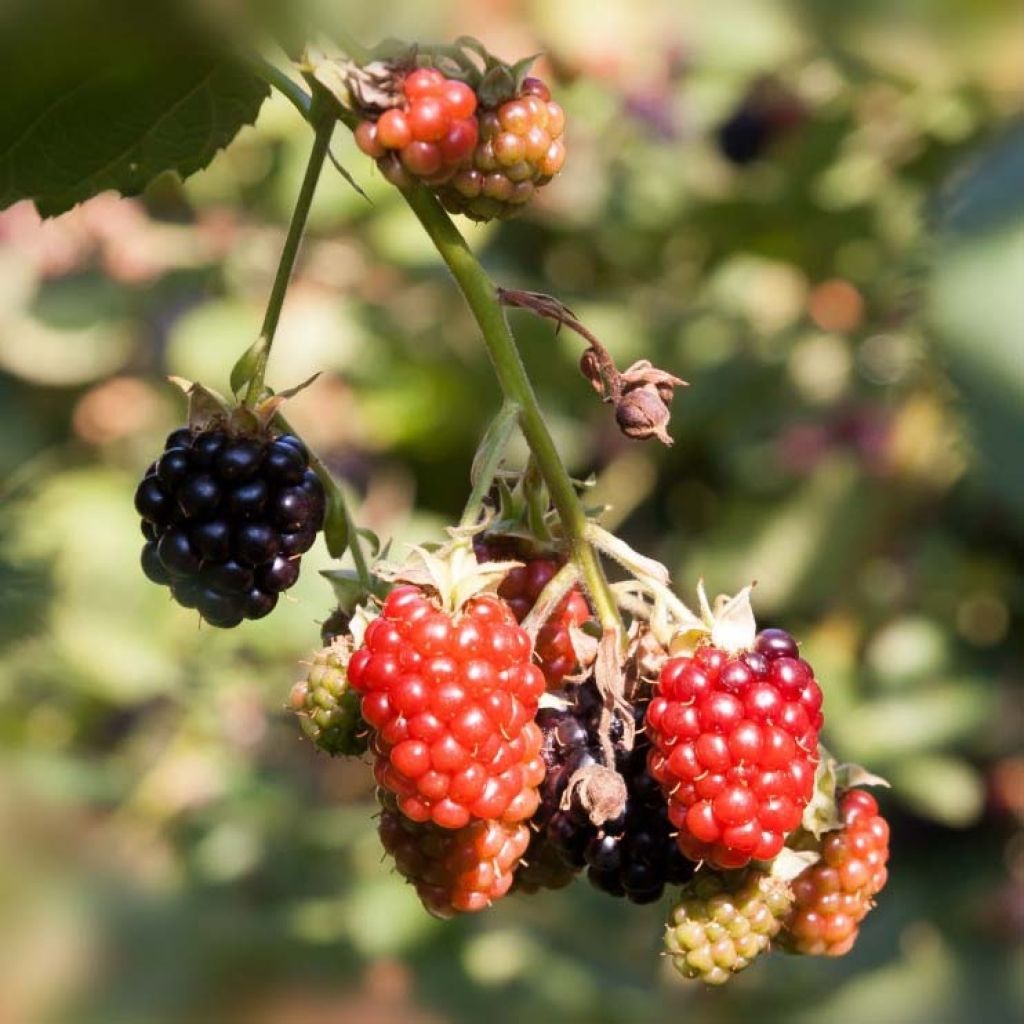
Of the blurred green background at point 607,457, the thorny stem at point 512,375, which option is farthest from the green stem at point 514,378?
the blurred green background at point 607,457

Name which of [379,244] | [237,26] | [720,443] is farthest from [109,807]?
[237,26]

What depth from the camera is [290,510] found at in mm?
1021

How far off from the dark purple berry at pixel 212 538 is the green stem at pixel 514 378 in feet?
0.67

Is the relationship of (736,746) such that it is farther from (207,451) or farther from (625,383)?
(207,451)

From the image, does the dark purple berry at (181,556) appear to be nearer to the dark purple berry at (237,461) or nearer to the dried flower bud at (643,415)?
the dark purple berry at (237,461)

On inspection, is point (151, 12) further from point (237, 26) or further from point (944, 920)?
point (944, 920)

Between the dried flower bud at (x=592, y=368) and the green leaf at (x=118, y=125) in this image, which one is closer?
the green leaf at (x=118, y=125)

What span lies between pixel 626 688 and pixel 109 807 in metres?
1.55

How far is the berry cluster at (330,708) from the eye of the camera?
40.9 inches

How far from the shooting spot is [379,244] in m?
3.04

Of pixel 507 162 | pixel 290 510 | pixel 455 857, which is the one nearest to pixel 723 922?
pixel 455 857

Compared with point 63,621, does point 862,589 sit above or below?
above

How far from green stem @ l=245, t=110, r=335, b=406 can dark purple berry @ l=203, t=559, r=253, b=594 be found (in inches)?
4.6

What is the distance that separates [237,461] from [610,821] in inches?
13.6
